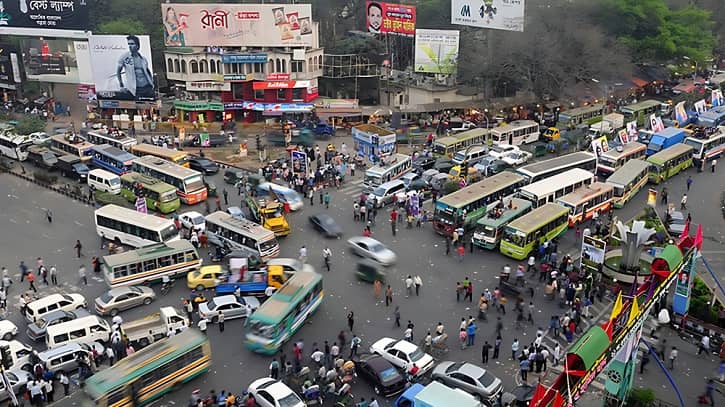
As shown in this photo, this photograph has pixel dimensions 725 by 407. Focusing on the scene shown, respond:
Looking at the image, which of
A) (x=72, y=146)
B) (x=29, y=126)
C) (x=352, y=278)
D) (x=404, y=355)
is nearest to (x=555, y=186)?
(x=352, y=278)

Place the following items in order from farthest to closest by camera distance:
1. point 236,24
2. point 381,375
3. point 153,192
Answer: point 236,24, point 153,192, point 381,375

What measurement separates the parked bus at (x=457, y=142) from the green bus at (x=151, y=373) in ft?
76.8

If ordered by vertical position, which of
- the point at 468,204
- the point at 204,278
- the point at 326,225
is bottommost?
the point at 204,278

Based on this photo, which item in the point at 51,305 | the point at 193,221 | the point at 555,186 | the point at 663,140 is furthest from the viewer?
the point at 663,140

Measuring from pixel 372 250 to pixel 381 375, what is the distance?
8989 millimetres

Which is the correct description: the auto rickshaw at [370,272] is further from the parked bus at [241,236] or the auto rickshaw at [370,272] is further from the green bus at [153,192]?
the green bus at [153,192]

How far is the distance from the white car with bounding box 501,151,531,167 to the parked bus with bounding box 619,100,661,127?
12139 mm

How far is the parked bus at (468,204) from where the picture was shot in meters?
30.9

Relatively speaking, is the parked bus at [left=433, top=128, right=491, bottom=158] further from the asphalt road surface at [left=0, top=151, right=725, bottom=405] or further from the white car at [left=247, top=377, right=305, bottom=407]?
the white car at [left=247, top=377, right=305, bottom=407]

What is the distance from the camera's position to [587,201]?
1276 inches

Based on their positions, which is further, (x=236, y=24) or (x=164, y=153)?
(x=236, y=24)

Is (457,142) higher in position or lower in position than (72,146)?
lower

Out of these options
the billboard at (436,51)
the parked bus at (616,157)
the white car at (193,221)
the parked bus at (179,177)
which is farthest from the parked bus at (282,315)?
the billboard at (436,51)

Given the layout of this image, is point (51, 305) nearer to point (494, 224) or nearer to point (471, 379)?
point (471, 379)
